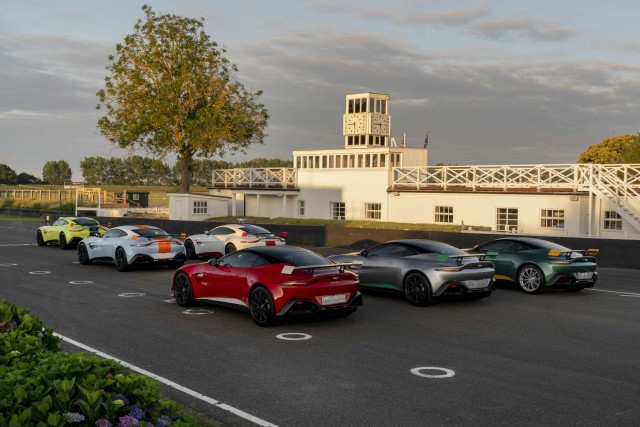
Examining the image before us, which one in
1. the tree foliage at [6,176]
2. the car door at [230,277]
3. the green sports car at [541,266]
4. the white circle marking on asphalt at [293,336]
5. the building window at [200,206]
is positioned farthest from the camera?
the tree foliage at [6,176]

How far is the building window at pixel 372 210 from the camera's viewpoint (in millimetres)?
44406

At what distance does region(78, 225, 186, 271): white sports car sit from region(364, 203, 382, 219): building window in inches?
1026

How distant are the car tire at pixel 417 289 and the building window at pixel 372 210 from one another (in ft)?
102

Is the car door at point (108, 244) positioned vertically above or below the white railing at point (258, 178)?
below

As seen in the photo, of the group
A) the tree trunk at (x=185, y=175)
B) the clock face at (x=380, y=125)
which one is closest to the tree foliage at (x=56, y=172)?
the tree trunk at (x=185, y=175)

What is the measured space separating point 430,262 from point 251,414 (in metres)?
7.31

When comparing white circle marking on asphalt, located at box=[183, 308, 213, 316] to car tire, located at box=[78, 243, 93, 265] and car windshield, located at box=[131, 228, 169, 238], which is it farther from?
car tire, located at box=[78, 243, 93, 265]

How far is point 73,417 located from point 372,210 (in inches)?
1622

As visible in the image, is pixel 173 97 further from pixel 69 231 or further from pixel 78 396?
pixel 78 396

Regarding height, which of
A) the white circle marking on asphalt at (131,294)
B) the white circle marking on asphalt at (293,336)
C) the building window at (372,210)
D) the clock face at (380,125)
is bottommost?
the white circle marking on asphalt at (293,336)

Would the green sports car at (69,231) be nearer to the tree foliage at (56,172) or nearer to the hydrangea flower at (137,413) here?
A: the hydrangea flower at (137,413)

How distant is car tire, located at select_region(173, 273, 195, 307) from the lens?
1278cm

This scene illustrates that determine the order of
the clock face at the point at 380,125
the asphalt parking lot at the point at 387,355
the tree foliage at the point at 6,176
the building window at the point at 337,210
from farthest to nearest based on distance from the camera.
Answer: the tree foliage at the point at 6,176 → the clock face at the point at 380,125 → the building window at the point at 337,210 → the asphalt parking lot at the point at 387,355

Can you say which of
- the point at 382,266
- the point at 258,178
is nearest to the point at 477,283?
the point at 382,266
